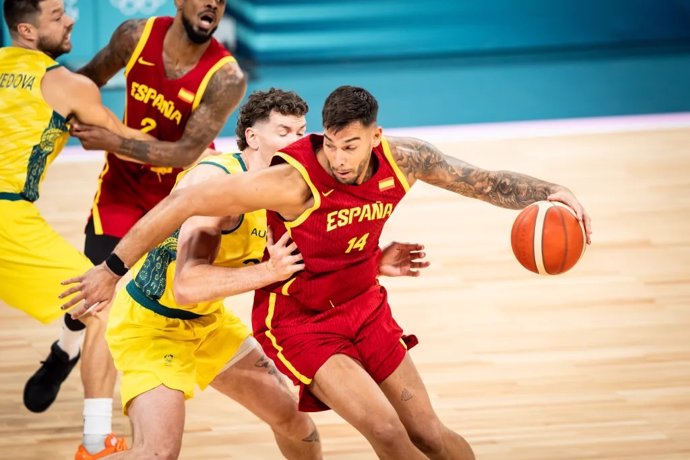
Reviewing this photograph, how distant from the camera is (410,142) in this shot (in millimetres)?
4316

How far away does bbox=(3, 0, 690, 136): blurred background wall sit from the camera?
1202 cm

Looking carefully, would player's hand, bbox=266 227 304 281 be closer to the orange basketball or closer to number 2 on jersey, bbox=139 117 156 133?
the orange basketball

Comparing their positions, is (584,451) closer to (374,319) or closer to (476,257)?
(374,319)

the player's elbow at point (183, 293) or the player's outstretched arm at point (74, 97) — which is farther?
the player's outstretched arm at point (74, 97)

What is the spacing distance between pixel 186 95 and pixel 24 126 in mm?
858

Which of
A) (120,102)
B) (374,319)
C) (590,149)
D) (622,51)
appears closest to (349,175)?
(374,319)

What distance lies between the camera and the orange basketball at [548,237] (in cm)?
424

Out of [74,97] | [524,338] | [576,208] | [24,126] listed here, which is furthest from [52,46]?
[524,338]

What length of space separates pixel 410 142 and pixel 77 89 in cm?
171

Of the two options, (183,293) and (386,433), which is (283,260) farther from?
(386,433)

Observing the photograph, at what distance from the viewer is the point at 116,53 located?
5.79 metres

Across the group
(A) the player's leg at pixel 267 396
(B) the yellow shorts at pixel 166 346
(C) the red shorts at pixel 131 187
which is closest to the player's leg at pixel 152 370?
(B) the yellow shorts at pixel 166 346

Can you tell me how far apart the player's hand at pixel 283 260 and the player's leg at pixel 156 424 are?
0.66 meters

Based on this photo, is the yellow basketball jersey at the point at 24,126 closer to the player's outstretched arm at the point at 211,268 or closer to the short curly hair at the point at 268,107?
the short curly hair at the point at 268,107
